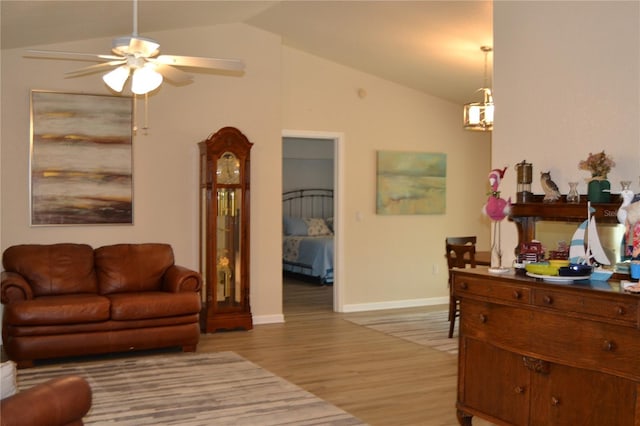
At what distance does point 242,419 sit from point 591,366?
2041mm

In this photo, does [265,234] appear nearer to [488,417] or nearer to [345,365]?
[345,365]

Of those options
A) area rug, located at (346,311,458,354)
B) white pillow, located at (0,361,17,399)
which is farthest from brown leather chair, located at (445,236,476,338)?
white pillow, located at (0,361,17,399)

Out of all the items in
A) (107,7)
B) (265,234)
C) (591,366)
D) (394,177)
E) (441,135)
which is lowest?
(591,366)

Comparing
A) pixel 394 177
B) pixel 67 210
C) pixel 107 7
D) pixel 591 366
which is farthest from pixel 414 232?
pixel 591 366

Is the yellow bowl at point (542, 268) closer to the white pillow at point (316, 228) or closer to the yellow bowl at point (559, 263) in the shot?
the yellow bowl at point (559, 263)

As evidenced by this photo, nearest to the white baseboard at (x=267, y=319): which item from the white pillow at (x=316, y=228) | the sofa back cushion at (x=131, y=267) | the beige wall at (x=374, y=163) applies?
the beige wall at (x=374, y=163)

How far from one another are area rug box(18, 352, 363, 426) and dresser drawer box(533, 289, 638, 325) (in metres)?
1.42

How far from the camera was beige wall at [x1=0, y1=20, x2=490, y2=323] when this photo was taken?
6422 mm

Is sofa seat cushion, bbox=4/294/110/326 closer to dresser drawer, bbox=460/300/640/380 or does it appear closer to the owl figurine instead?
dresser drawer, bbox=460/300/640/380

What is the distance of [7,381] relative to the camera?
248cm

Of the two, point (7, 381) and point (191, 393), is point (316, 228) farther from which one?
point (7, 381)

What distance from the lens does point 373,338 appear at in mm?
6660

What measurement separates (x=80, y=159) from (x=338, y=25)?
2.76 metres

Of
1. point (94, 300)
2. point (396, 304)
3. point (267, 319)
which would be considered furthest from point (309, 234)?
point (94, 300)
